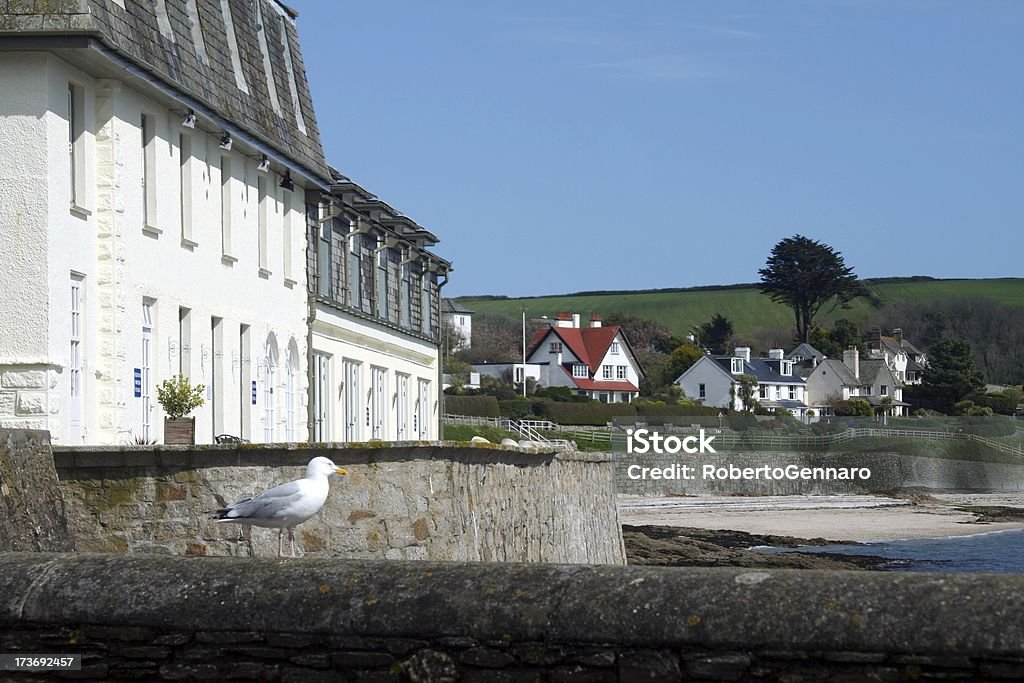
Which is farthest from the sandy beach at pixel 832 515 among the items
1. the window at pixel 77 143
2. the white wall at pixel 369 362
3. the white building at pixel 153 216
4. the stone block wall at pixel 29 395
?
the stone block wall at pixel 29 395

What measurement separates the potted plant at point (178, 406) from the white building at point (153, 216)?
29cm

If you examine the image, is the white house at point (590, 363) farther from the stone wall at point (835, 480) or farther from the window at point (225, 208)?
the window at point (225, 208)

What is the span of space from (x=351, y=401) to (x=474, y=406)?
50.1 meters

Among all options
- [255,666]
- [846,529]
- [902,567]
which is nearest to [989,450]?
[846,529]

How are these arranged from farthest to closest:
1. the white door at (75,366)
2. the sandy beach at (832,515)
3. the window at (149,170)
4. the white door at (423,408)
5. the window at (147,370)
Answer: the sandy beach at (832,515) < the white door at (423,408) < the window at (149,170) < the window at (147,370) < the white door at (75,366)

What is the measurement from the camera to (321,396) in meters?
29.8

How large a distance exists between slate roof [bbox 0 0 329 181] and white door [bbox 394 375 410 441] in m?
9.45

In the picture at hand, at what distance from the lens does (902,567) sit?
1470 inches

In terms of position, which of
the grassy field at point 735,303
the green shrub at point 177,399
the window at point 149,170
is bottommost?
the green shrub at point 177,399

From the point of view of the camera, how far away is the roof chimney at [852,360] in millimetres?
137625

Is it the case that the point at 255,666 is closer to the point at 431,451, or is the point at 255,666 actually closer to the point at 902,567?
the point at 431,451

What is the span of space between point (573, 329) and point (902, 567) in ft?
300

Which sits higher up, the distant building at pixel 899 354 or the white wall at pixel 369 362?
the distant building at pixel 899 354

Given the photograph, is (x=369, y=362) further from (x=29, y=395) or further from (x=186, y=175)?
(x=29, y=395)
